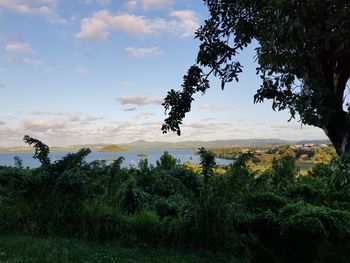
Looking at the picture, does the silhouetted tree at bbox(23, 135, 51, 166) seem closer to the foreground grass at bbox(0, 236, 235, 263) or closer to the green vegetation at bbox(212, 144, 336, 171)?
the foreground grass at bbox(0, 236, 235, 263)

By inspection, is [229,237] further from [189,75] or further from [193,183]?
[189,75]

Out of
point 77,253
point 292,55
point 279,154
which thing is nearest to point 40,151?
point 77,253

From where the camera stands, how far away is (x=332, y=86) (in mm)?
4617

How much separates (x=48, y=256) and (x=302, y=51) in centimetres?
497

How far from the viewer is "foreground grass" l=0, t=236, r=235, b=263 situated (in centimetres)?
644

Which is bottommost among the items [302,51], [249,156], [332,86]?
[249,156]

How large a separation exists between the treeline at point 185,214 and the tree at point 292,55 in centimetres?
306

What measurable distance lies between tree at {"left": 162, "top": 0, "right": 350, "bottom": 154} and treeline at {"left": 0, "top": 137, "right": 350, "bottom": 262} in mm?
3063

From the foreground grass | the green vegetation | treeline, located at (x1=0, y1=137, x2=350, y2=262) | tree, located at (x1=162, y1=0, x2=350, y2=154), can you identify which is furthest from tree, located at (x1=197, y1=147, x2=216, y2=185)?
tree, located at (x1=162, y1=0, x2=350, y2=154)

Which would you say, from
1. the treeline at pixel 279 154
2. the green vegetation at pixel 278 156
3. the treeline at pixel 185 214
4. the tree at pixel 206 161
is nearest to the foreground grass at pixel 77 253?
the treeline at pixel 185 214

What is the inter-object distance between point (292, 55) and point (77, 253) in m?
4.90

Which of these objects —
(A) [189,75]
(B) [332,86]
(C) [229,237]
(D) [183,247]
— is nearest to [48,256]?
(D) [183,247]

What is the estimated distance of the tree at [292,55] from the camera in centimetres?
338

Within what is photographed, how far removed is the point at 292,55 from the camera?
160 inches
